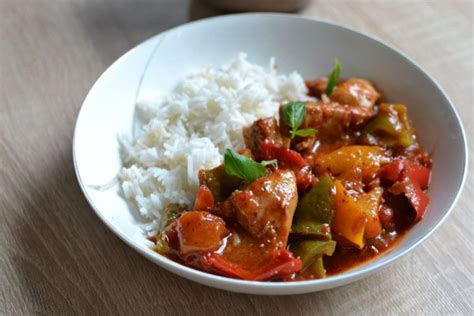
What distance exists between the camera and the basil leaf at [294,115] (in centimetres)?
302

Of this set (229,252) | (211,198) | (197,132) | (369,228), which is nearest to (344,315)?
(369,228)

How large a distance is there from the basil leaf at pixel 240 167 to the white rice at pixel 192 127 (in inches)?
→ 14.6

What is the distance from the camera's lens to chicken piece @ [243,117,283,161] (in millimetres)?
2996

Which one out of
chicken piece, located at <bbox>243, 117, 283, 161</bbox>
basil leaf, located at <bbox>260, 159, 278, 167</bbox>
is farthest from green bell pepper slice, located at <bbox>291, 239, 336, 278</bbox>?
chicken piece, located at <bbox>243, 117, 283, 161</bbox>

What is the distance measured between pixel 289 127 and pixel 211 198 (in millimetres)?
717

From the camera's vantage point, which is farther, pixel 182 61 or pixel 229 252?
pixel 182 61

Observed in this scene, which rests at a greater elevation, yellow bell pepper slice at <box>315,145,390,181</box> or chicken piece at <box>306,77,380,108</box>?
chicken piece at <box>306,77,380,108</box>

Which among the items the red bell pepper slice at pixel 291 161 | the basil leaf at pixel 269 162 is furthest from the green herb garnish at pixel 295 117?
the basil leaf at pixel 269 162

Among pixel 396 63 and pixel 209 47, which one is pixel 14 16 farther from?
pixel 396 63

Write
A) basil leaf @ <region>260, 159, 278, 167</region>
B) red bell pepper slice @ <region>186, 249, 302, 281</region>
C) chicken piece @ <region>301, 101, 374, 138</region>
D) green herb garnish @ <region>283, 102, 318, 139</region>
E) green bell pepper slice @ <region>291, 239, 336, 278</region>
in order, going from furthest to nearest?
chicken piece @ <region>301, 101, 374, 138</region>, green herb garnish @ <region>283, 102, 318, 139</region>, basil leaf @ <region>260, 159, 278, 167</region>, green bell pepper slice @ <region>291, 239, 336, 278</region>, red bell pepper slice @ <region>186, 249, 302, 281</region>

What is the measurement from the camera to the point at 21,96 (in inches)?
145

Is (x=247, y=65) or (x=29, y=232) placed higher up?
(x=247, y=65)

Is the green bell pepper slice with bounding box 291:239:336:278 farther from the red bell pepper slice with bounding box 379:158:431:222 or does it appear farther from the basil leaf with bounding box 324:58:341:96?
the basil leaf with bounding box 324:58:341:96

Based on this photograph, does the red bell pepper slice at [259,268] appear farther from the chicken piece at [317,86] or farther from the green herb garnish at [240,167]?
the chicken piece at [317,86]
